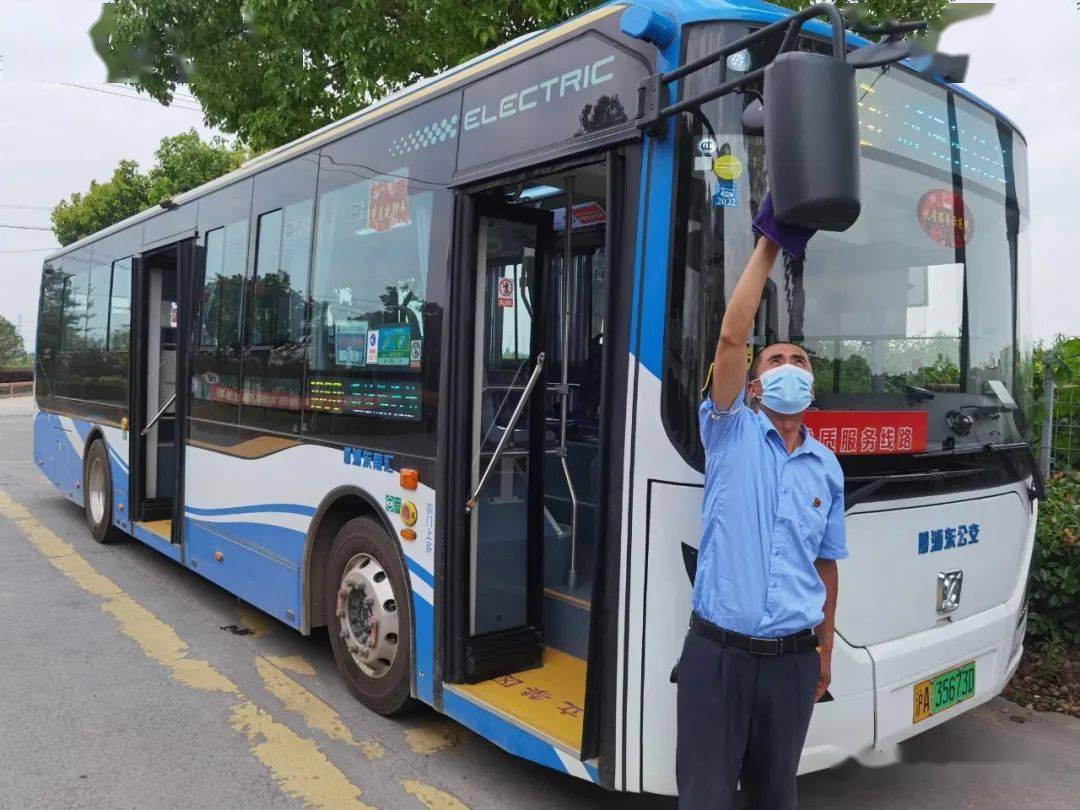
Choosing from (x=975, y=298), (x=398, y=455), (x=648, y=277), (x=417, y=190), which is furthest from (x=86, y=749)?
(x=975, y=298)

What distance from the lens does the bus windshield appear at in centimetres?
288

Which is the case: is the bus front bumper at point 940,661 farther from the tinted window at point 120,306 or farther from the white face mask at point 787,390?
the tinted window at point 120,306

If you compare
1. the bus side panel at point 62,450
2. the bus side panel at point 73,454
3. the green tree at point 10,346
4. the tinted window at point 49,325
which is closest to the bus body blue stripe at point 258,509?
the bus side panel at point 73,454

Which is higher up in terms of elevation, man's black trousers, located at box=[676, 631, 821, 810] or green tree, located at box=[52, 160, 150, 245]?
green tree, located at box=[52, 160, 150, 245]

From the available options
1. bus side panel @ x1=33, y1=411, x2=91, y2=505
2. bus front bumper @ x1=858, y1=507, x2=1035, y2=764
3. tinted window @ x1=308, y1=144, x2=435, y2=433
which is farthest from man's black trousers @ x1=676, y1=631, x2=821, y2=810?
bus side panel @ x1=33, y1=411, x2=91, y2=505

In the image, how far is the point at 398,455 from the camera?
13.6 ft

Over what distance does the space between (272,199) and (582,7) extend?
338cm

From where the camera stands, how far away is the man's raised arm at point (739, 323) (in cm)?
240

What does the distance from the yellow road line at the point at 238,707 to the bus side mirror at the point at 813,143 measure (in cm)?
289

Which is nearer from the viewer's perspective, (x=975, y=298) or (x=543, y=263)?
(x=975, y=298)

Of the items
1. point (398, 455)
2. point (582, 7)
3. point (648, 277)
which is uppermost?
point (582, 7)

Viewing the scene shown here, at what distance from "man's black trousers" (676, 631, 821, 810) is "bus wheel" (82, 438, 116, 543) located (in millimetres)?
7102

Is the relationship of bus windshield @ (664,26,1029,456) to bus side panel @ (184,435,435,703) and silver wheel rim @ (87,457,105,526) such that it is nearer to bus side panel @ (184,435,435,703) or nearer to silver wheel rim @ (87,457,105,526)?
bus side panel @ (184,435,435,703)

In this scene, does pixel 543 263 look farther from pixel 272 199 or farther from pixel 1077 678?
pixel 1077 678
